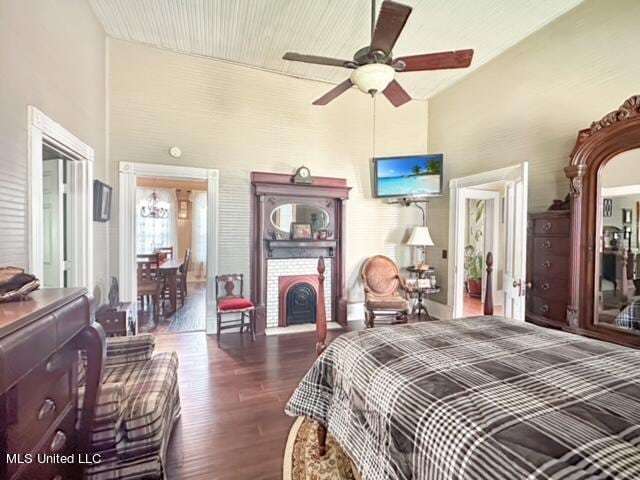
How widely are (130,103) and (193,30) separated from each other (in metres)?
1.18

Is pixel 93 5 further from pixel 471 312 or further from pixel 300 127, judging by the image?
pixel 471 312

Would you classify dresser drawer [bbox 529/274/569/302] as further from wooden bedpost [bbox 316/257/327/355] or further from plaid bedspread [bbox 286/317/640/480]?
wooden bedpost [bbox 316/257/327/355]

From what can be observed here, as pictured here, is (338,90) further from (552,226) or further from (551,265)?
(551,265)

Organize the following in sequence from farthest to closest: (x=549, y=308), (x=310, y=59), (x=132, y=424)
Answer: (x=549, y=308) < (x=310, y=59) < (x=132, y=424)

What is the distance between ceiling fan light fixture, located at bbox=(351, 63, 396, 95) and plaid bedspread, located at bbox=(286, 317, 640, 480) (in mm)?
1872

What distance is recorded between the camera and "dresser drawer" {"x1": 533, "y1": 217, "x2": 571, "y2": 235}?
2959 millimetres

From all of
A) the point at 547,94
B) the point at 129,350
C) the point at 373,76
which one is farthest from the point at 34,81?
Answer: the point at 547,94

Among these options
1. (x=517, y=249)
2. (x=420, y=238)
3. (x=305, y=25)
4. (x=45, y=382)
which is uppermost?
(x=305, y=25)

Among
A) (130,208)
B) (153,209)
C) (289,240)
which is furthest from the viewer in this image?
(153,209)

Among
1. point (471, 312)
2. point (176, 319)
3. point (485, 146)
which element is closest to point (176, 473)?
point (176, 319)

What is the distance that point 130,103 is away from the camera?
3.92 metres

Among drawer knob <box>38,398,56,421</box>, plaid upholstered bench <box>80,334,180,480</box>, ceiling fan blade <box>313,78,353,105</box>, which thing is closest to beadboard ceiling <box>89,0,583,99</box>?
ceiling fan blade <box>313,78,353,105</box>

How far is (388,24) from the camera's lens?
2102 millimetres

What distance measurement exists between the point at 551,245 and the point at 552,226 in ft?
0.61
